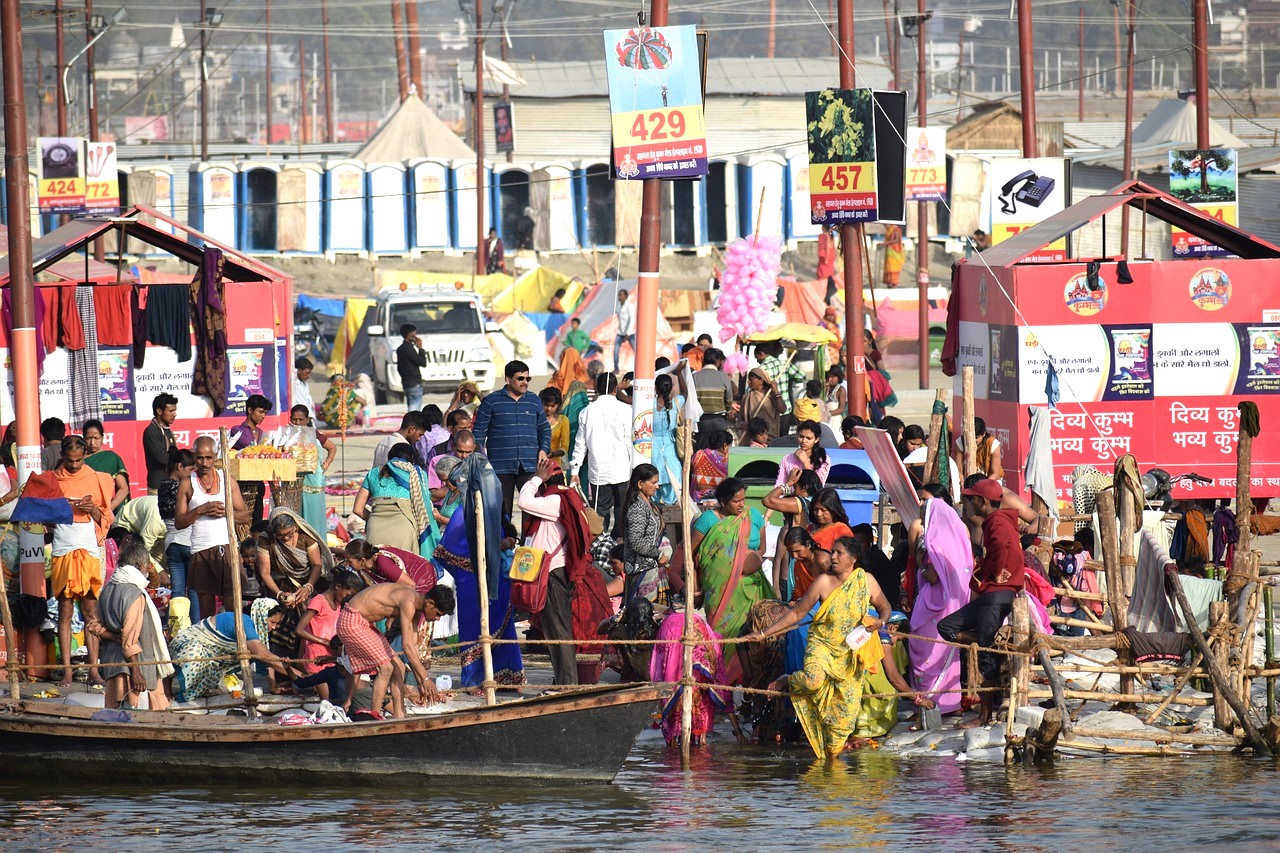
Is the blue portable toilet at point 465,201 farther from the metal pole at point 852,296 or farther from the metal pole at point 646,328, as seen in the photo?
the metal pole at point 646,328

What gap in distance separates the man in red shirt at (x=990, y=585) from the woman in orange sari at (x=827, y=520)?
2.77 feet

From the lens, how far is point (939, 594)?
11.2 m

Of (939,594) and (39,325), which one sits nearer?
(939,594)

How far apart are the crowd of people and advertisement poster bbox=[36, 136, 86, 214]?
1763 cm

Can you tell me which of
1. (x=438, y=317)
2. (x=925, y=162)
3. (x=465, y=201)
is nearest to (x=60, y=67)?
(x=438, y=317)

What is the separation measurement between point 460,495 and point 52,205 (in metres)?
20.7

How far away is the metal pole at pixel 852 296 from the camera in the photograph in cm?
1744

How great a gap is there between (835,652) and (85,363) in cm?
876

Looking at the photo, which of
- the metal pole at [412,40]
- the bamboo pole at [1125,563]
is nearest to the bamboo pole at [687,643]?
the bamboo pole at [1125,563]

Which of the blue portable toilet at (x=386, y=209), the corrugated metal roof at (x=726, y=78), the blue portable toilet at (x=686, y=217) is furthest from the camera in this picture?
the corrugated metal roof at (x=726, y=78)

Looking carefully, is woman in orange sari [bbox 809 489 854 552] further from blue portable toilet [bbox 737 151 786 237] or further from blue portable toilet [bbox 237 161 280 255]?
blue portable toilet [bbox 237 161 280 255]

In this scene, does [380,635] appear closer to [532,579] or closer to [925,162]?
[532,579]

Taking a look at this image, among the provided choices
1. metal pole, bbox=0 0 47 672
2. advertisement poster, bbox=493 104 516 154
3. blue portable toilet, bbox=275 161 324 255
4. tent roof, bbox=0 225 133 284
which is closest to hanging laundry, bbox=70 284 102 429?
tent roof, bbox=0 225 133 284

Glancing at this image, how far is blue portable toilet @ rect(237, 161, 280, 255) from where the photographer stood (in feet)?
166
